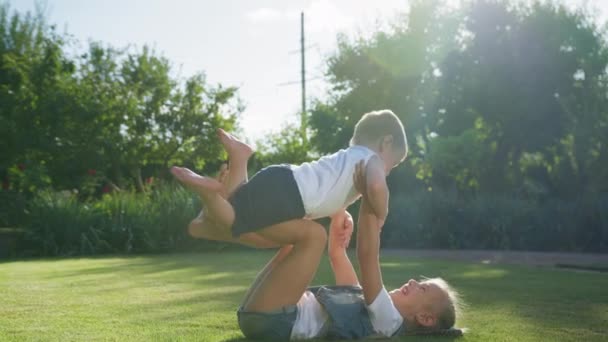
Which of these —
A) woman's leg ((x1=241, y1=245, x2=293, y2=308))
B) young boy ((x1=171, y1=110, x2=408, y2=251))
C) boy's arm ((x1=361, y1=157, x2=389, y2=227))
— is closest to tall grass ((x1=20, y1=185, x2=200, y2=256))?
woman's leg ((x1=241, y1=245, x2=293, y2=308))

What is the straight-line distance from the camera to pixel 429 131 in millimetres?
29547

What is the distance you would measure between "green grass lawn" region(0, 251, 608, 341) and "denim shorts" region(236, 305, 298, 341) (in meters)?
0.11

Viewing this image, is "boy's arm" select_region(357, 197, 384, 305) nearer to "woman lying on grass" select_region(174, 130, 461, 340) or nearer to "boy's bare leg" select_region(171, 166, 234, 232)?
"woman lying on grass" select_region(174, 130, 461, 340)

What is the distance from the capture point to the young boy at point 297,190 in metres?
3.64

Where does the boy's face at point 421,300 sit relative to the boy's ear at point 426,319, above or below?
above

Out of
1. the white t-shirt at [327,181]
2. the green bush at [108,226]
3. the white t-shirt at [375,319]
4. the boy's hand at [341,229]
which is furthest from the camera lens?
the green bush at [108,226]

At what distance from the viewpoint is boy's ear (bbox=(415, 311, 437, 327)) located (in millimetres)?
3943

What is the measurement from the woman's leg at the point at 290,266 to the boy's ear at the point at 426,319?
0.68 m

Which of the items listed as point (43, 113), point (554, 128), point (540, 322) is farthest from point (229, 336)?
point (554, 128)

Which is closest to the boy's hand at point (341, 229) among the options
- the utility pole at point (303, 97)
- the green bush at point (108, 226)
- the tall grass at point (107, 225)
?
the green bush at point (108, 226)

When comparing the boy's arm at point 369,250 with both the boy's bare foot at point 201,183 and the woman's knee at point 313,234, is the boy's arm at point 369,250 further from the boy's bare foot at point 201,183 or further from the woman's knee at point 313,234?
the boy's bare foot at point 201,183

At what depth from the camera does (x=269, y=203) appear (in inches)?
143

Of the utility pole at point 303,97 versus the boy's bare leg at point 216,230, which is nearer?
the boy's bare leg at point 216,230

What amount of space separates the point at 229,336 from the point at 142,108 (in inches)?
840
